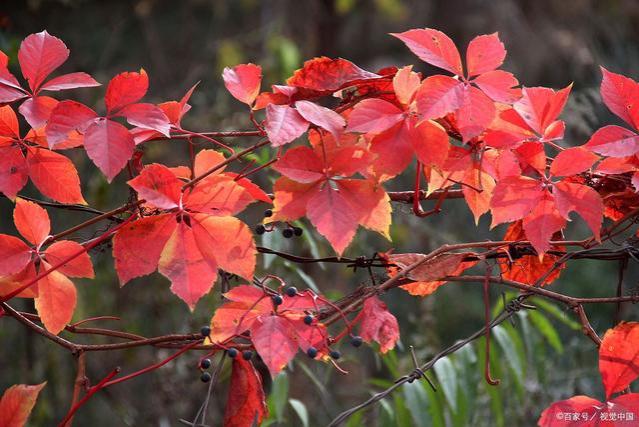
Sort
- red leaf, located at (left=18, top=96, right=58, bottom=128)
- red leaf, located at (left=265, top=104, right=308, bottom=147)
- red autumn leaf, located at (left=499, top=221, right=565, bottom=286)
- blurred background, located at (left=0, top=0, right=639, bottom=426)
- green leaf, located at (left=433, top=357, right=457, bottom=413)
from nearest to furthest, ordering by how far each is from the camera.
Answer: red leaf, located at (left=265, top=104, right=308, bottom=147), red leaf, located at (left=18, top=96, right=58, bottom=128), red autumn leaf, located at (left=499, top=221, right=565, bottom=286), green leaf, located at (left=433, top=357, right=457, bottom=413), blurred background, located at (left=0, top=0, right=639, bottom=426)

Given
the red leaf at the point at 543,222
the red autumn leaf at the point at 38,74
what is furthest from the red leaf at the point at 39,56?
the red leaf at the point at 543,222

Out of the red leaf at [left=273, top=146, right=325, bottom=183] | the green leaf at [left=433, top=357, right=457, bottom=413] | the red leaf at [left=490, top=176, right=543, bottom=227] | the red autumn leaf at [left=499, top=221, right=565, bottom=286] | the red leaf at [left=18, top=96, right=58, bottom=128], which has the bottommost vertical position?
the green leaf at [left=433, top=357, right=457, bottom=413]

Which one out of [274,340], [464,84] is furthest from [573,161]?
[274,340]

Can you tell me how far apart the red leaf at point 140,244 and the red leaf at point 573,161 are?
0.45 meters

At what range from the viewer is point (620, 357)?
971mm

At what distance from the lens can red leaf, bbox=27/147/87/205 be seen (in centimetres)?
105

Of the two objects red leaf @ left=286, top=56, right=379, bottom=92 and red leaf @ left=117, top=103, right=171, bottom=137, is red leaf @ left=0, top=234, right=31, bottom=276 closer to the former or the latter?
red leaf @ left=117, top=103, right=171, bottom=137

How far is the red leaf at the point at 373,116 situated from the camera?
0.92m

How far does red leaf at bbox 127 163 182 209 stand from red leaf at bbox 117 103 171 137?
53 millimetres

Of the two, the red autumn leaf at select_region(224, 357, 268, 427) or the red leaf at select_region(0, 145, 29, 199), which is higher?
the red leaf at select_region(0, 145, 29, 199)

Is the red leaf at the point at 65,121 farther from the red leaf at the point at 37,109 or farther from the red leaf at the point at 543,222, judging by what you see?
the red leaf at the point at 543,222

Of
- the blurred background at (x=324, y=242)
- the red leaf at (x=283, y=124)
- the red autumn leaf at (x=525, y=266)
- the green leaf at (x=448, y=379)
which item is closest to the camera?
the red leaf at (x=283, y=124)

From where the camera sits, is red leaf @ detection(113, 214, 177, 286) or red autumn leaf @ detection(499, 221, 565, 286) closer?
red leaf @ detection(113, 214, 177, 286)

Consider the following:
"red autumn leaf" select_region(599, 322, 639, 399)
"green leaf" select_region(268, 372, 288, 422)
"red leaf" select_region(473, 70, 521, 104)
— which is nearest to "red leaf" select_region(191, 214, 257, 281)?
"red leaf" select_region(473, 70, 521, 104)
